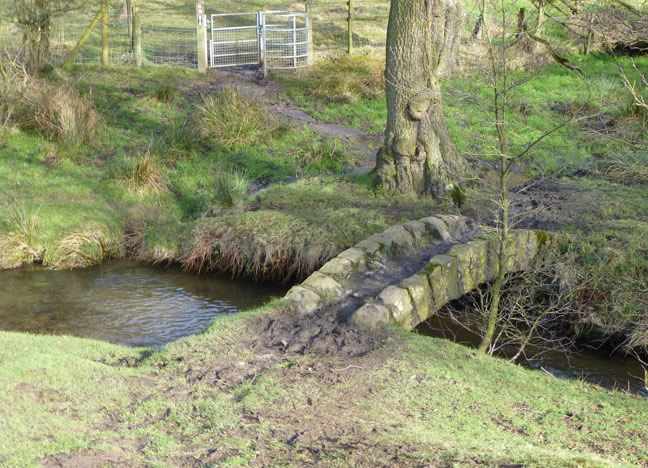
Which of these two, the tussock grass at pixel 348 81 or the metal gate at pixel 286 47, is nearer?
the tussock grass at pixel 348 81

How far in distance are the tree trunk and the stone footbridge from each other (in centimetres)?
152

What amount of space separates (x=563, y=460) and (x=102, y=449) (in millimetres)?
2817

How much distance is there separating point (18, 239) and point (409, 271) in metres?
5.85

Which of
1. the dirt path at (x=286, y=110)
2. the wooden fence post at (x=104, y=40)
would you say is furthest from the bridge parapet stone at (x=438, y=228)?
Result: the wooden fence post at (x=104, y=40)

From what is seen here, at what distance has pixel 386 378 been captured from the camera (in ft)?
18.7

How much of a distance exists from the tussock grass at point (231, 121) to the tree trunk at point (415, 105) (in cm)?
405

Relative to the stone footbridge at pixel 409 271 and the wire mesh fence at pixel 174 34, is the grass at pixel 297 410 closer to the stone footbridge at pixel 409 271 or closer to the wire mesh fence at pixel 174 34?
the stone footbridge at pixel 409 271

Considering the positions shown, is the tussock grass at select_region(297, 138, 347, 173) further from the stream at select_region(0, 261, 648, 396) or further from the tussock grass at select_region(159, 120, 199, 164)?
the stream at select_region(0, 261, 648, 396)

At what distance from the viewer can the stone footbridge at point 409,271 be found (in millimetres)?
7062

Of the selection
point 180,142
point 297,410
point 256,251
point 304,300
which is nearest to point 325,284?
point 304,300

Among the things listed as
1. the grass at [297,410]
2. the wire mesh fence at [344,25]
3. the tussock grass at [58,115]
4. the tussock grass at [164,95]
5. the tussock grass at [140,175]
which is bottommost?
the grass at [297,410]

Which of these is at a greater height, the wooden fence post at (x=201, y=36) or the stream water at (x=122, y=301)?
the wooden fence post at (x=201, y=36)

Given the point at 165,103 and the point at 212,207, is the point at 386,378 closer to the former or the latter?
the point at 212,207

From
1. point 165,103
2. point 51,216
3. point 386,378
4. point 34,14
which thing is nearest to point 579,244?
point 386,378
